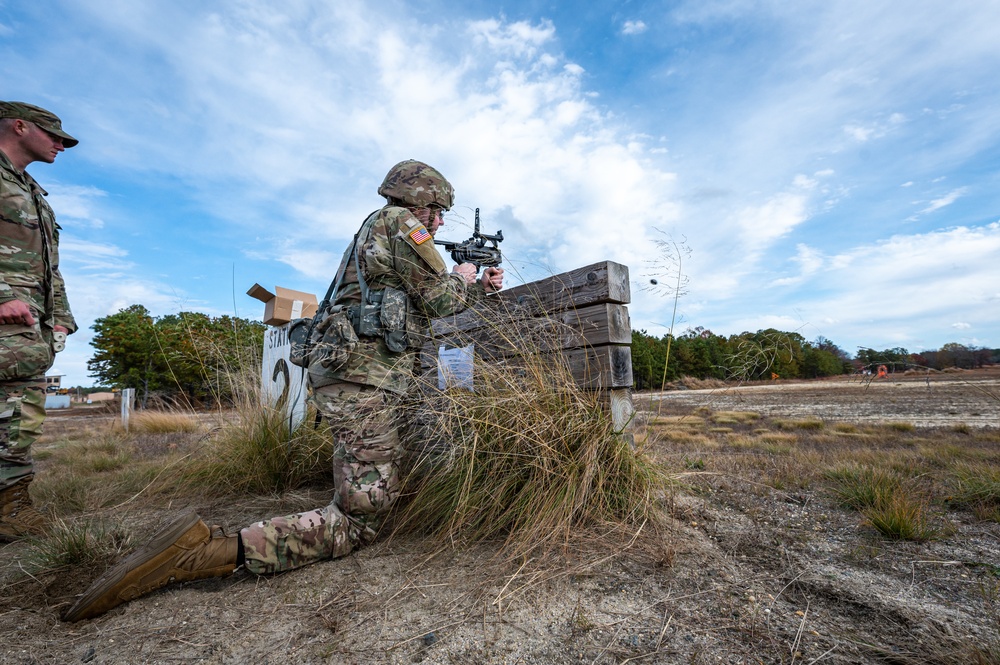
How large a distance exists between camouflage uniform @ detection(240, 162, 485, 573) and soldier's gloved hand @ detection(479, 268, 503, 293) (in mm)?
Answer: 111

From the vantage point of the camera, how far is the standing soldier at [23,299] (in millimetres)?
2721

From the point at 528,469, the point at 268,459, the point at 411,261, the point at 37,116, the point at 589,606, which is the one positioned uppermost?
the point at 37,116

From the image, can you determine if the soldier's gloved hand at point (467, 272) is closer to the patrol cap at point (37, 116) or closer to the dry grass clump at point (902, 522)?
the dry grass clump at point (902, 522)

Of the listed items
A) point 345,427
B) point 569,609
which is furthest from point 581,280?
point 569,609

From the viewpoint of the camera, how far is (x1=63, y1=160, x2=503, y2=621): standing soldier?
1.93m

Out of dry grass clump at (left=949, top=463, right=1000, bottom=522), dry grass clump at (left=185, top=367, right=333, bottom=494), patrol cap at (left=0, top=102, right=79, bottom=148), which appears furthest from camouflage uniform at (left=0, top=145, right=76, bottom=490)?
dry grass clump at (left=949, top=463, right=1000, bottom=522)

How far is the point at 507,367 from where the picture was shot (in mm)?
2400

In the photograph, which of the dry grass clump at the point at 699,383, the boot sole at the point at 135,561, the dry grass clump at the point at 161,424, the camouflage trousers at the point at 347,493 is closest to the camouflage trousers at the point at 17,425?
the boot sole at the point at 135,561

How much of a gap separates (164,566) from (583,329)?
83.6 inches

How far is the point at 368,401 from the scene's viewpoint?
2.37 m

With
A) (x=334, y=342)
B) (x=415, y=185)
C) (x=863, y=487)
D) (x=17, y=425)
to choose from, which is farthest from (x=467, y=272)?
(x=17, y=425)

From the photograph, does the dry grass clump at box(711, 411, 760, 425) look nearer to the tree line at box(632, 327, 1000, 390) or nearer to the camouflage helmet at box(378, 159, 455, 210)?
the tree line at box(632, 327, 1000, 390)

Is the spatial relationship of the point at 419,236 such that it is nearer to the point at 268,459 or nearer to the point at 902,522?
the point at 268,459

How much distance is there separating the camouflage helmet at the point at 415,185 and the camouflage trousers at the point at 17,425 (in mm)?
2361
